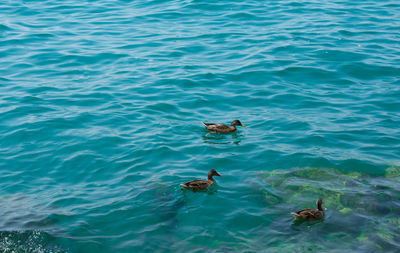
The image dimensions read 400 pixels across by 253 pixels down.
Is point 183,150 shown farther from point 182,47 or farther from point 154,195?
A: point 182,47

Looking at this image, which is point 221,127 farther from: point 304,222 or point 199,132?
point 304,222

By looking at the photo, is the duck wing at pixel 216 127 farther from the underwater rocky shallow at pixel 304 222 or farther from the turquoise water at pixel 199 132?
the underwater rocky shallow at pixel 304 222

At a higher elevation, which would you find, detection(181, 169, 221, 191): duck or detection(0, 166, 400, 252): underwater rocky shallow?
detection(181, 169, 221, 191): duck

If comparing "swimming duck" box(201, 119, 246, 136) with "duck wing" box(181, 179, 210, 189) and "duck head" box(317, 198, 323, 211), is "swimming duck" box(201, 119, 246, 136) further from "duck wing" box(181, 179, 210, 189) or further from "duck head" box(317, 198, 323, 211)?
"duck head" box(317, 198, 323, 211)

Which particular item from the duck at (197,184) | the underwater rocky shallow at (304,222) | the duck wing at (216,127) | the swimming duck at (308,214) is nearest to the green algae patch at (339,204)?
the underwater rocky shallow at (304,222)

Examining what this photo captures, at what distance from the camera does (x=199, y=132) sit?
15.5 meters

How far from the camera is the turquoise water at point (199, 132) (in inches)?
426

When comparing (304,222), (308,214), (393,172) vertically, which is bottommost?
(393,172)

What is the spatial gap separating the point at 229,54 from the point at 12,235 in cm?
1332

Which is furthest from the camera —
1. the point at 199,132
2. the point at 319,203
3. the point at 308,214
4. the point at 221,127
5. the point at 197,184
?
the point at 199,132

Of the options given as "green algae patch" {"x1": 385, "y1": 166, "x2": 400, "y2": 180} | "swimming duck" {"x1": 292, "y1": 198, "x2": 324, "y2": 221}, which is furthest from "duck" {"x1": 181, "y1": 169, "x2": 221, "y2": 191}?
"green algae patch" {"x1": 385, "y1": 166, "x2": 400, "y2": 180}

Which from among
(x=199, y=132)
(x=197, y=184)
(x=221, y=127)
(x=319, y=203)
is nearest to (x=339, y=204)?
(x=319, y=203)

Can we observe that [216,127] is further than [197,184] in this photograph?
Yes

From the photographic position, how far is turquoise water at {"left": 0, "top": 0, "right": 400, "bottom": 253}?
426 inches
